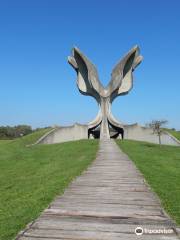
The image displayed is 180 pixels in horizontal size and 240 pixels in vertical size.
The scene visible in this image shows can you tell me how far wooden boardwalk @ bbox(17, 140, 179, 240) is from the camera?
511cm

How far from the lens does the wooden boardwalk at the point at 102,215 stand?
5.11 metres

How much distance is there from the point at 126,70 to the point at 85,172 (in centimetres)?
2997

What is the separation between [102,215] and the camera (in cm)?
613

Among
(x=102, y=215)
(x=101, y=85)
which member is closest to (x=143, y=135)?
(x=101, y=85)

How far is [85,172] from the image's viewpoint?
11.9 m

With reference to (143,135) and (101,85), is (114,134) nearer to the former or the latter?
(143,135)

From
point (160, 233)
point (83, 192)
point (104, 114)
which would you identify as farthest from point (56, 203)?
point (104, 114)

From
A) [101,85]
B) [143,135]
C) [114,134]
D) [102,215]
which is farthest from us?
[143,135]
